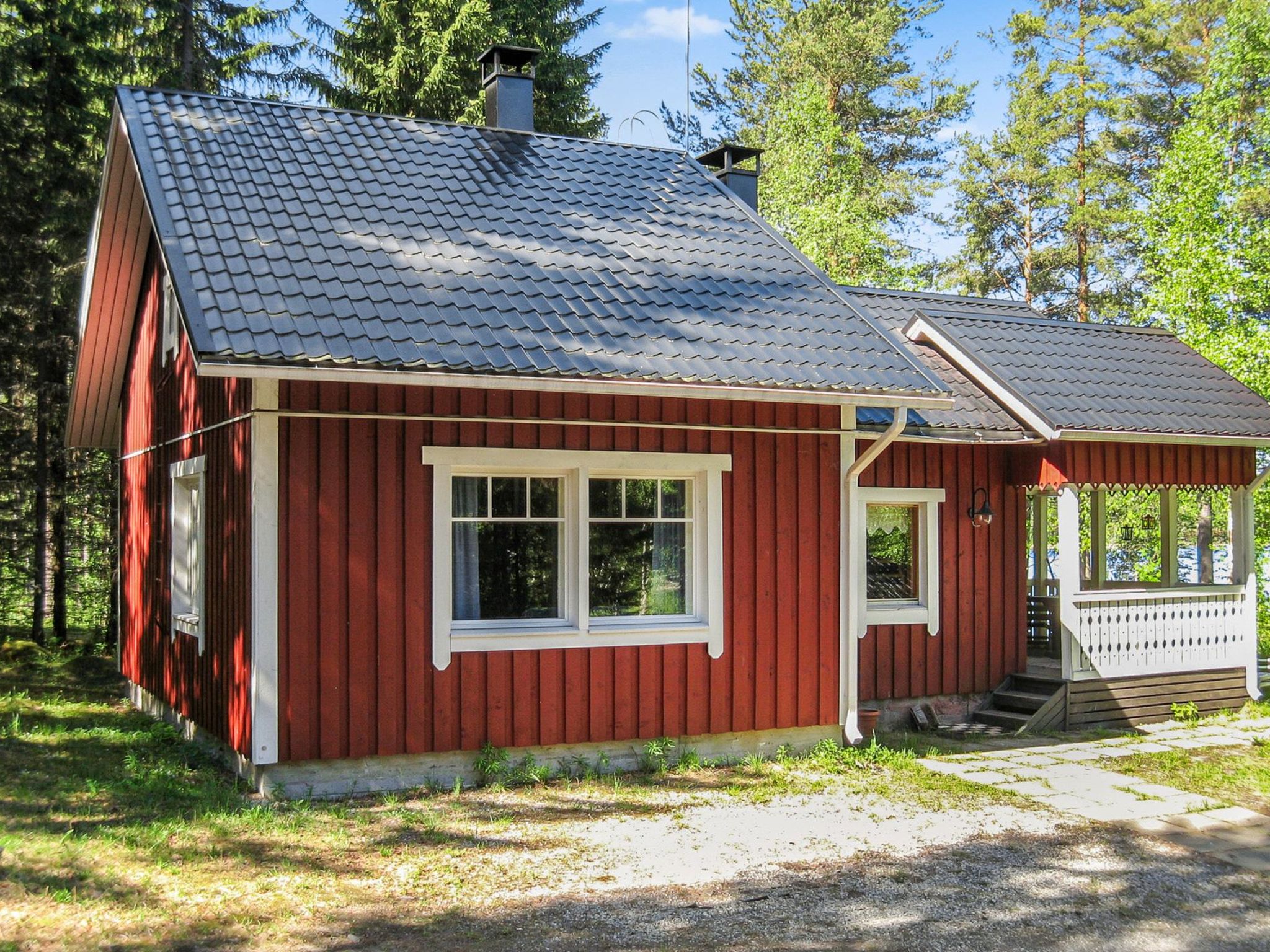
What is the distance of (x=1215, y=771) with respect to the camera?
9.57 m

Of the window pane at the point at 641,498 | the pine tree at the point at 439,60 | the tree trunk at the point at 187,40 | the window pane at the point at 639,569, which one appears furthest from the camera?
the pine tree at the point at 439,60

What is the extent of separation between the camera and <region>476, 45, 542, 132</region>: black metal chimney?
1249 cm

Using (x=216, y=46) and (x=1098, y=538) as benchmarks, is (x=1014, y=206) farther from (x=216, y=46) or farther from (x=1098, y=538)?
(x=216, y=46)

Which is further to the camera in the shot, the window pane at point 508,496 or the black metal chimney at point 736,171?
the black metal chimney at point 736,171

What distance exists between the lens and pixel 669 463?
8.98 meters

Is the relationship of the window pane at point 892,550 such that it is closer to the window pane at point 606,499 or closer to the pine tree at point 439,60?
the window pane at point 606,499

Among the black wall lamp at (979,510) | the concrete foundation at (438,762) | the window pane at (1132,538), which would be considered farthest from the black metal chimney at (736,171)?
the window pane at (1132,538)

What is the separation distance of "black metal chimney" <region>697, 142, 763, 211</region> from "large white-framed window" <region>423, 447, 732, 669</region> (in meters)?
5.70

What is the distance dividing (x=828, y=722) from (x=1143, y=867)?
3094 mm

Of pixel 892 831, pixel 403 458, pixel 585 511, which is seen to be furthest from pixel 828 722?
pixel 403 458

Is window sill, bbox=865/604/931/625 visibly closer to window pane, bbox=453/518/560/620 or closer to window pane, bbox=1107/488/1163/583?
window pane, bbox=453/518/560/620

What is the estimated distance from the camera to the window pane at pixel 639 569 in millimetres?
8906

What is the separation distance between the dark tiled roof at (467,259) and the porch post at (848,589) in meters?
0.74

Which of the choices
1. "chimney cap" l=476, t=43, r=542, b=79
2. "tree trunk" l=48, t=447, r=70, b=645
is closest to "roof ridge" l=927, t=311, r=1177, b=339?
"chimney cap" l=476, t=43, r=542, b=79
